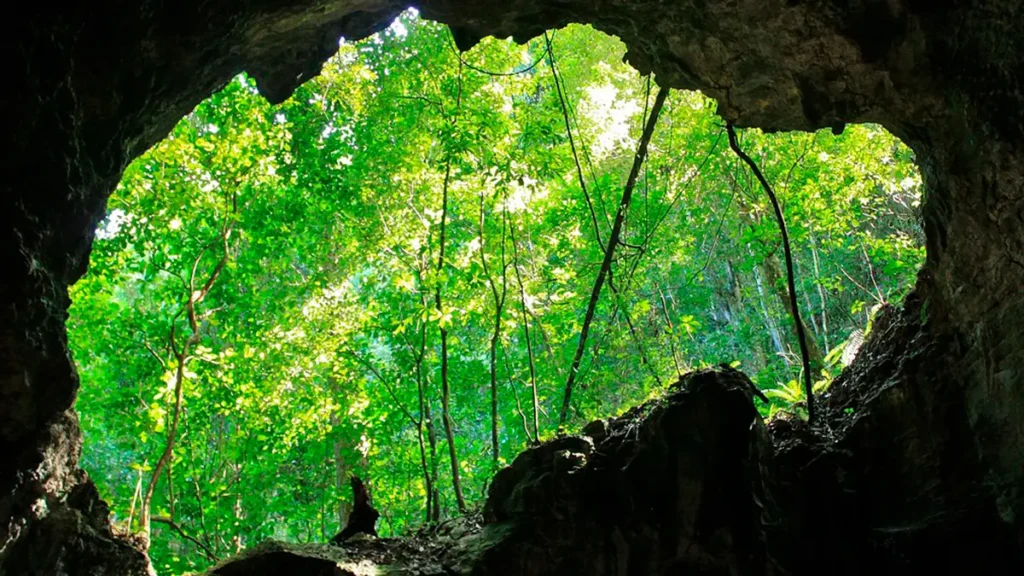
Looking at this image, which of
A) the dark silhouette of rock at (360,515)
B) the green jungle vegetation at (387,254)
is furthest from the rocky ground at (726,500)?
the green jungle vegetation at (387,254)

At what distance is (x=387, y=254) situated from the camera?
34.4 feet

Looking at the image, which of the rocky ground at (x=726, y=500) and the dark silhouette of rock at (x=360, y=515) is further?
the dark silhouette of rock at (x=360, y=515)

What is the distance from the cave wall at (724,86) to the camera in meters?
3.38

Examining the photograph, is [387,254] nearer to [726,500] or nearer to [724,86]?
[724,86]

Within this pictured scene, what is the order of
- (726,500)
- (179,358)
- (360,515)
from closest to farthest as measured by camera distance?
(726,500)
(360,515)
(179,358)

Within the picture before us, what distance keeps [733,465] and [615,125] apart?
9.80 meters

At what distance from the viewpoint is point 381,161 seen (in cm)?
999

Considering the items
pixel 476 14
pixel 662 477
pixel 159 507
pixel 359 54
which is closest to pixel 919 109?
pixel 662 477

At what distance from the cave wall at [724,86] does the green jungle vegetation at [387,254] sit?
2695 mm

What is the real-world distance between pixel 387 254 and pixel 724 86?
6.52 m

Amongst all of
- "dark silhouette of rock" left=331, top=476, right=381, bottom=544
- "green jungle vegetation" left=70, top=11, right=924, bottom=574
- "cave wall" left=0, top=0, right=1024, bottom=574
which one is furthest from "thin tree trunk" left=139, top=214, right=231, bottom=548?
"cave wall" left=0, top=0, right=1024, bottom=574

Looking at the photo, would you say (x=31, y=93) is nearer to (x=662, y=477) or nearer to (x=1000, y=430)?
(x=662, y=477)

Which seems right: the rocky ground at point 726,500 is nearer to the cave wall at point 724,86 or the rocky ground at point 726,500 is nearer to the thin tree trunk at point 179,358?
the cave wall at point 724,86

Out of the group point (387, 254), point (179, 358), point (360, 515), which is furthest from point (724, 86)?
point (179, 358)
